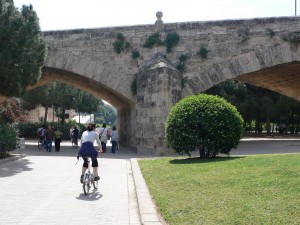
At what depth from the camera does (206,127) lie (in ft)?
39.3

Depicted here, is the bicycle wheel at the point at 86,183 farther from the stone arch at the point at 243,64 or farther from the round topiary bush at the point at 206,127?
the stone arch at the point at 243,64

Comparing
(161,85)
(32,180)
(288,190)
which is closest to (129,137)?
(161,85)

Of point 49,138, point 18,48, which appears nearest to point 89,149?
point 18,48

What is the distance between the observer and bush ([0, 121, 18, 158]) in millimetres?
14156

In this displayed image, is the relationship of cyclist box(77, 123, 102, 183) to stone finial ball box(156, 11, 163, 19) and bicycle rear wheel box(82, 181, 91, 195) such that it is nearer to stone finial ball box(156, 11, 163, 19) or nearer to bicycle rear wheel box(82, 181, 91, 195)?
bicycle rear wheel box(82, 181, 91, 195)

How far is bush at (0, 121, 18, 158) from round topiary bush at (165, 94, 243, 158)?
19.0ft

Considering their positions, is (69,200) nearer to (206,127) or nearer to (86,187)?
(86,187)

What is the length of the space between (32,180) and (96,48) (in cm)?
993

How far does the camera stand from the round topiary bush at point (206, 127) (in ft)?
39.5

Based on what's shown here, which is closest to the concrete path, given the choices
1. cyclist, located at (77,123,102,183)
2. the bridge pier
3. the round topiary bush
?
cyclist, located at (77,123,102,183)

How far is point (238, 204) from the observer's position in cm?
579

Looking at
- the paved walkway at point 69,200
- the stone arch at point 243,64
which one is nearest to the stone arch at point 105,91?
the stone arch at point 243,64

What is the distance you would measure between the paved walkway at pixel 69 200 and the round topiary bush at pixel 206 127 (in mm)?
1698

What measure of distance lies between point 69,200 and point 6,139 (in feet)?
25.3
